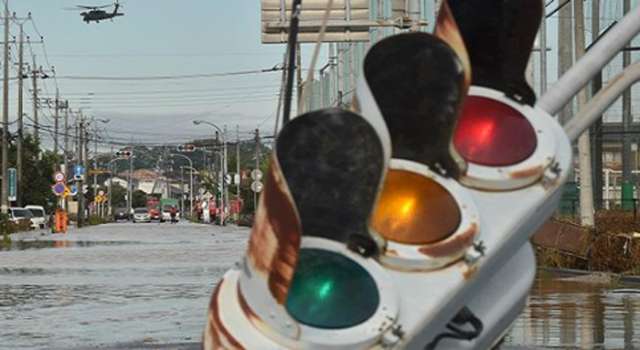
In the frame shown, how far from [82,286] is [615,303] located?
9787 millimetres

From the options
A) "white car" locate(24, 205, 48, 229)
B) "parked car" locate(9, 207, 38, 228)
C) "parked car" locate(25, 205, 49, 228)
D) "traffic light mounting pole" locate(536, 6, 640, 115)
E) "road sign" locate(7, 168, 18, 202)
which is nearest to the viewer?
"traffic light mounting pole" locate(536, 6, 640, 115)

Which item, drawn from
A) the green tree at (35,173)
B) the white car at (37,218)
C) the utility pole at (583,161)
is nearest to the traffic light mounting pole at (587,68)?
the utility pole at (583,161)

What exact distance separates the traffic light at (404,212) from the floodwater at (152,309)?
8.71 m

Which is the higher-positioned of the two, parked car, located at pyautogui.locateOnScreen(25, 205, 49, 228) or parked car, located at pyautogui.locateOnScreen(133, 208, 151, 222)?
parked car, located at pyautogui.locateOnScreen(25, 205, 49, 228)

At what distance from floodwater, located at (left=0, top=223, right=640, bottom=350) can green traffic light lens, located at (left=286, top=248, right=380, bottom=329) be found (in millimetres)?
9008

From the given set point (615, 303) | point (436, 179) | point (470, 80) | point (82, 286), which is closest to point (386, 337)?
point (436, 179)

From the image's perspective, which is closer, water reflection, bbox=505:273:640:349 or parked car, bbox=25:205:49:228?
water reflection, bbox=505:273:640:349

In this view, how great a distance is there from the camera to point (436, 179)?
4516 mm

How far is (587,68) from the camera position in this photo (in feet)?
16.1

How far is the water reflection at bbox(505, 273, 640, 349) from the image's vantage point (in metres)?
13.8

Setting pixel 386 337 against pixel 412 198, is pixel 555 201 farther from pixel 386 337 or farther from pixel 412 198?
pixel 386 337

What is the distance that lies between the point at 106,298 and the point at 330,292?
1749 centimetres

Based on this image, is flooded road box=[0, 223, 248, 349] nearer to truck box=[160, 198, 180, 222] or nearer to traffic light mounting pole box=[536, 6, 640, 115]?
traffic light mounting pole box=[536, 6, 640, 115]

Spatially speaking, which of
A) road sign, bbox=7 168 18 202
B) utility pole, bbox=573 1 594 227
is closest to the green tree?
road sign, bbox=7 168 18 202
